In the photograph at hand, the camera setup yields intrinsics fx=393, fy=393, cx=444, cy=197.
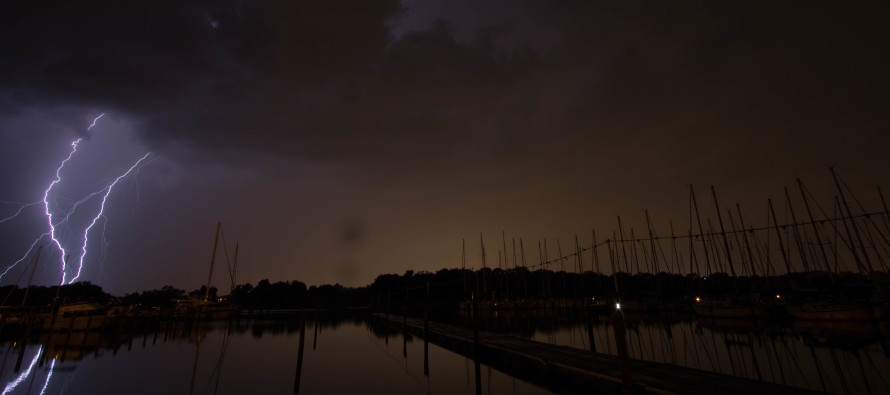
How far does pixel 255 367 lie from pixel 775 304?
165 feet

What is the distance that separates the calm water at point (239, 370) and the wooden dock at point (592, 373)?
97 cm

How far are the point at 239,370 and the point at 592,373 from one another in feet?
70.0

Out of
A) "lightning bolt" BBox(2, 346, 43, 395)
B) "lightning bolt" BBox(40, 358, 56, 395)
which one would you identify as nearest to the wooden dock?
"lightning bolt" BBox(40, 358, 56, 395)

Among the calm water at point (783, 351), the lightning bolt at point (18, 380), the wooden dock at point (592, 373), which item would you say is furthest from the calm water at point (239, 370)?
the calm water at point (783, 351)

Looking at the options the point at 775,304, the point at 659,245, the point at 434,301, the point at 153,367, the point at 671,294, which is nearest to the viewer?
the point at 153,367

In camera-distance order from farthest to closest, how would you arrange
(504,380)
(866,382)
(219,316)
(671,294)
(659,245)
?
(219,316) < (671,294) < (659,245) < (504,380) < (866,382)

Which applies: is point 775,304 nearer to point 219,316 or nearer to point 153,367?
point 153,367

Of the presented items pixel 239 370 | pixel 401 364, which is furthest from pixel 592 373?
pixel 239 370

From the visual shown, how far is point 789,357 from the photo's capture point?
19.6 metres

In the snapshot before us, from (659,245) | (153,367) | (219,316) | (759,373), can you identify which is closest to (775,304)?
(659,245)

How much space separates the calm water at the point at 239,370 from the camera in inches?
746

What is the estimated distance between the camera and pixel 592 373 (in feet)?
45.2

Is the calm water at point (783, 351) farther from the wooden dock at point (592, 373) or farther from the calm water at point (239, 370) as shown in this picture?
the calm water at point (239, 370)

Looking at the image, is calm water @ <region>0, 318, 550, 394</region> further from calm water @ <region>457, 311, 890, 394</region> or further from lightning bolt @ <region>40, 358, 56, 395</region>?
calm water @ <region>457, 311, 890, 394</region>
